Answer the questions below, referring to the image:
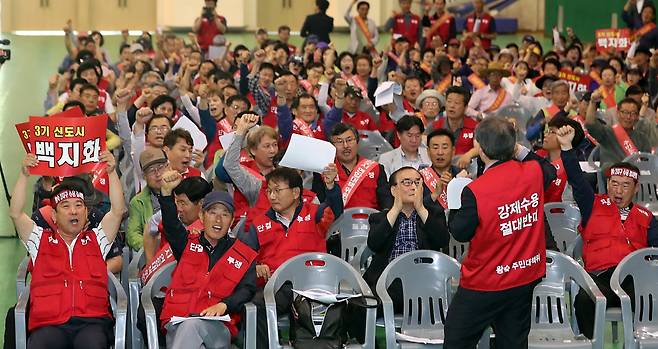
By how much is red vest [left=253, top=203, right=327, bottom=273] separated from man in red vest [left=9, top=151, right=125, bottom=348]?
3.23 ft

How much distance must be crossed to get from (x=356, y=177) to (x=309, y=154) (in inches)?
43.0

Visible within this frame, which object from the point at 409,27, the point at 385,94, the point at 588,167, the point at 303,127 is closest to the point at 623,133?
the point at 588,167

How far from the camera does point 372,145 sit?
10469 mm

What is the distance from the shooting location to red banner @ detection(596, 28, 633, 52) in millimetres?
18375

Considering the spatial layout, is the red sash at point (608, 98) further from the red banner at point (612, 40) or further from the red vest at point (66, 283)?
the red vest at point (66, 283)

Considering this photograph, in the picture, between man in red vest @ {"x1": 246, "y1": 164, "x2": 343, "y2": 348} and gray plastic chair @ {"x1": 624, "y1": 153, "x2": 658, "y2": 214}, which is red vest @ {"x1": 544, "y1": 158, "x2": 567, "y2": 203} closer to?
gray plastic chair @ {"x1": 624, "y1": 153, "x2": 658, "y2": 214}

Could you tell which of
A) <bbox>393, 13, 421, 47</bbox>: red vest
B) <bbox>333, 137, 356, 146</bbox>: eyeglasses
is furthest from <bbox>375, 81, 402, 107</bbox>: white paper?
<bbox>393, 13, 421, 47</bbox>: red vest

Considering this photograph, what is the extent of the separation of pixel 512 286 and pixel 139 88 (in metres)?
8.04

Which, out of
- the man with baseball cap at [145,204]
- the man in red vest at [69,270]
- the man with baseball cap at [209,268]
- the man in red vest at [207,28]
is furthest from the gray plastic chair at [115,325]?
the man in red vest at [207,28]

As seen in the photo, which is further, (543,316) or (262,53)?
(262,53)

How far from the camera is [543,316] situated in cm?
661

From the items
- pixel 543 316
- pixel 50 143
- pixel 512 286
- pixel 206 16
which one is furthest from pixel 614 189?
pixel 206 16

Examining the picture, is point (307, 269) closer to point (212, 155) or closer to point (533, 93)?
point (212, 155)

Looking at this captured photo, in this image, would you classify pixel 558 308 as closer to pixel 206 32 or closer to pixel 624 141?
pixel 624 141
